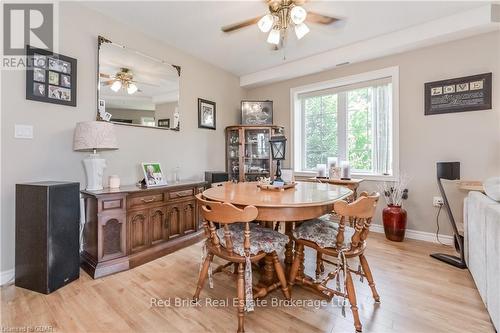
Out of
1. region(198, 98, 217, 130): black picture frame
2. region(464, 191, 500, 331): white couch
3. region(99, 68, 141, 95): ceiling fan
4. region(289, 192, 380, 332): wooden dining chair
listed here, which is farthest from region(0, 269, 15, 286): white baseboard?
region(464, 191, 500, 331): white couch

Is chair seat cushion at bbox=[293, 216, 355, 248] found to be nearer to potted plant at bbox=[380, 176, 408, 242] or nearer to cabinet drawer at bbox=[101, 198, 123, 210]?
potted plant at bbox=[380, 176, 408, 242]

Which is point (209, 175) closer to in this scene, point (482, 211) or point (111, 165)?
point (111, 165)

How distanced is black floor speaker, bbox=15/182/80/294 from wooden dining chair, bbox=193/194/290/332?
3.82 feet

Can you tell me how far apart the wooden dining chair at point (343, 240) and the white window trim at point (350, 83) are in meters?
1.85

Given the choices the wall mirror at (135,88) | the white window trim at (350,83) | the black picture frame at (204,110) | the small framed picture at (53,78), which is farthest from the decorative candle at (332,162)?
the small framed picture at (53,78)

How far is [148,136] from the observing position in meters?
3.01

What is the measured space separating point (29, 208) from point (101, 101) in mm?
1246

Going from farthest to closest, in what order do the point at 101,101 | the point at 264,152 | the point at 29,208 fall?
the point at 264,152 < the point at 101,101 < the point at 29,208

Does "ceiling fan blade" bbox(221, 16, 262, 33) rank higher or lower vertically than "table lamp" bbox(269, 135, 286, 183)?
higher

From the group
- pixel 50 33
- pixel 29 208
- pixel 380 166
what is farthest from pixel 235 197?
pixel 380 166

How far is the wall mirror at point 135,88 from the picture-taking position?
8.49 ft

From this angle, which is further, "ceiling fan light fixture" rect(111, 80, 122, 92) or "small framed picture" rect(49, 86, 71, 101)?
"ceiling fan light fixture" rect(111, 80, 122, 92)

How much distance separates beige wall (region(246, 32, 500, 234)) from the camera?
8.57 ft

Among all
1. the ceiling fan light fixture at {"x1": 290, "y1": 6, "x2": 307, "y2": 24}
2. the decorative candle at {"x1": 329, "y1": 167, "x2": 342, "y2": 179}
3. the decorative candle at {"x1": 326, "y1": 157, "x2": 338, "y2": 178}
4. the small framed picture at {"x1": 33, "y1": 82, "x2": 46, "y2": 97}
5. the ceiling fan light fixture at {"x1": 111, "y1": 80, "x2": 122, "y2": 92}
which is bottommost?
the decorative candle at {"x1": 329, "y1": 167, "x2": 342, "y2": 179}
